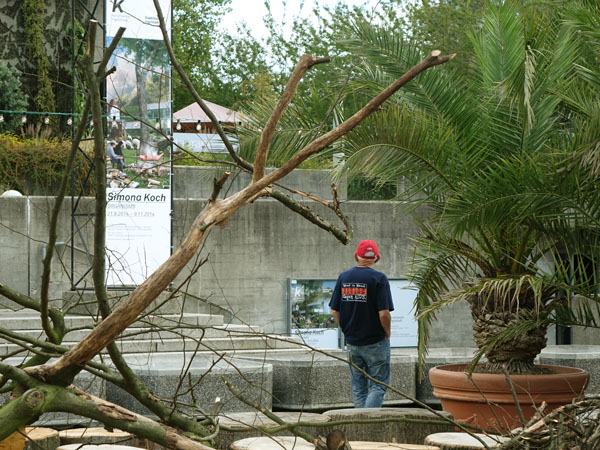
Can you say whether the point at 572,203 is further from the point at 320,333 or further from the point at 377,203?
the point at 377,203

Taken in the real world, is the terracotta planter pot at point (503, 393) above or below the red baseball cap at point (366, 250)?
below

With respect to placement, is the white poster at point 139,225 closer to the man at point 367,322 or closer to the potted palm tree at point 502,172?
the man at point 367,322

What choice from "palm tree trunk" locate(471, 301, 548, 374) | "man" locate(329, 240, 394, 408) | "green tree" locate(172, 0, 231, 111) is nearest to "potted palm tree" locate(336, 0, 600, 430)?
"palm tree trunk" locate(471, 301, 548, 374)

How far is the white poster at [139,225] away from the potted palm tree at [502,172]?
497cm

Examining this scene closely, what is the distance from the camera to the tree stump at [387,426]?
591cm

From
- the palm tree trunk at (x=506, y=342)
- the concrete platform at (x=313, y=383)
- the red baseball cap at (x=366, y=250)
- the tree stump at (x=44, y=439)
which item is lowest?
the concrete platform at (x=313, y=383)

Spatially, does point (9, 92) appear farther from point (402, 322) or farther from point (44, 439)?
point (44, 439)

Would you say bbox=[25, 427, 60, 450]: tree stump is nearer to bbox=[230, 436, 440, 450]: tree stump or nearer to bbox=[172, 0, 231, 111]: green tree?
bbox=[230, 436, 440, 450]: tree stump

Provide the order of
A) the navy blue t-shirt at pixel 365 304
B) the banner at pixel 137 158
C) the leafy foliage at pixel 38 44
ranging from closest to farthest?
the navy blue t-shirt at pixel 365 304 < the banner at pixel 137 158 < the leafy foliage at pixel 38 44

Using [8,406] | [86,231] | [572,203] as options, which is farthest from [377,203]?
[8,406]

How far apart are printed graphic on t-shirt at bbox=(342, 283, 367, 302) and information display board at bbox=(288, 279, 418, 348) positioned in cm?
601

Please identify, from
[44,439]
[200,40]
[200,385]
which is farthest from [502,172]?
[200,40]

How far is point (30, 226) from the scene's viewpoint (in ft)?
42.2

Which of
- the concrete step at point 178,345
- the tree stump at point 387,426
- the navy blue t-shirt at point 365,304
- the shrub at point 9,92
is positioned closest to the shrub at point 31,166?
the shrub at point 9,92
